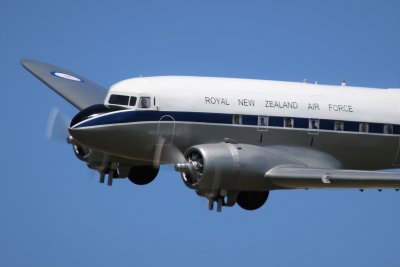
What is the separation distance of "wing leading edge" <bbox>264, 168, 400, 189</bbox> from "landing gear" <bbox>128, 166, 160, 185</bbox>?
6507 mm

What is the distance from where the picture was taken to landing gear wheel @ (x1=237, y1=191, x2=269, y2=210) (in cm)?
4075

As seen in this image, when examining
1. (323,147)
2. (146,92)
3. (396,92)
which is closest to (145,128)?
(146,92)

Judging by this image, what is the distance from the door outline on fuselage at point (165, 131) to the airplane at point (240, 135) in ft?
0.11

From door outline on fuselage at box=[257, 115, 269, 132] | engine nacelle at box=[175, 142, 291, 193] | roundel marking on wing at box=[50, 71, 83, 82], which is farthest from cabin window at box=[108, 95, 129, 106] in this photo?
roundel marking on wing at box=[50, 71, 83, 82]

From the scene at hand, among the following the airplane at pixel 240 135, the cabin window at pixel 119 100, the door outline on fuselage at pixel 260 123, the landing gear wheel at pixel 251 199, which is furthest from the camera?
the landing gear wheel at pixel 251 199

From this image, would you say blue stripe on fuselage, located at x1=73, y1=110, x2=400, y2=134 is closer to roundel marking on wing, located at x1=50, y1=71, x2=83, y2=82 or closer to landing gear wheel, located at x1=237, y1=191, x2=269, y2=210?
landing gear wheel, located at x1=237, y1=191, x2=269, y2=210

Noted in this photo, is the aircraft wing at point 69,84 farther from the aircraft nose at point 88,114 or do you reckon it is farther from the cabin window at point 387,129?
the cabin window at point 387,129

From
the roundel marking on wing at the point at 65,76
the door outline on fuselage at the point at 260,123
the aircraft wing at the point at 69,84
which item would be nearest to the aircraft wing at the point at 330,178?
the door outline on fuselage at the point at 260,123

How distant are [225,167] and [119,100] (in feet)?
15.3

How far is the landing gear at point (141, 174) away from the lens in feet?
140

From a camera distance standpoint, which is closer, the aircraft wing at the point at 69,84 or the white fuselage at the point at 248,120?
the white fuselage at the point at 248,120

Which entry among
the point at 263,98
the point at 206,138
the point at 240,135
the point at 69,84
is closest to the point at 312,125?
the point at 263,98

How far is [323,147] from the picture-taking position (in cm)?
4062

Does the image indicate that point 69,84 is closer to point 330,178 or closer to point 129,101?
point 129,101
